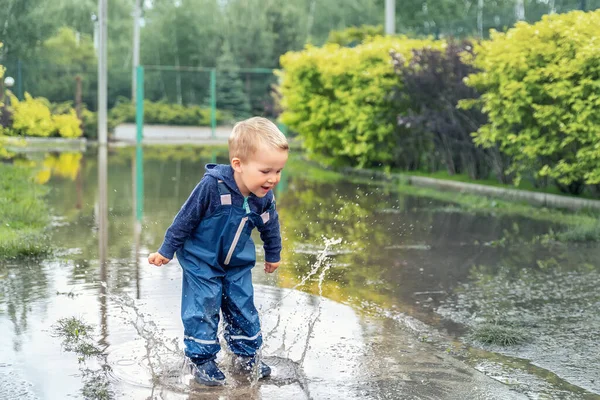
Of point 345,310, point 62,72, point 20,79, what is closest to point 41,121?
point 20,79

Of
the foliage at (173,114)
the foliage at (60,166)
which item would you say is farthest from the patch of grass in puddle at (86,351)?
the foliage at (173,114)

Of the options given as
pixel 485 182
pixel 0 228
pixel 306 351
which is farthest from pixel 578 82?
pixel 306 351

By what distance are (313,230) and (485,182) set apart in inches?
233

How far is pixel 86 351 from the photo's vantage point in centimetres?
552

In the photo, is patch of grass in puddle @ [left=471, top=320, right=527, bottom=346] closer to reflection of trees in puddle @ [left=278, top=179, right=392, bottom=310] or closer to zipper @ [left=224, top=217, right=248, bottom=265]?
reflection of trees in puddle @ [left=278, top=179, right=392, bottom=310]

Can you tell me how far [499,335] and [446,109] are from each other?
10845 millimetres

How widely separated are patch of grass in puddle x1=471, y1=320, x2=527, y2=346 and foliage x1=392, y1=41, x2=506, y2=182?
369 inches

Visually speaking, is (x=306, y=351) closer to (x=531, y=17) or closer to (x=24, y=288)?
(x=24, y=288)

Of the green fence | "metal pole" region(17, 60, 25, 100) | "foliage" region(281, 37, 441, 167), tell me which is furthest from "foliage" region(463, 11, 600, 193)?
the green fence

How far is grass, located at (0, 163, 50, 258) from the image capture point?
8.68 metres

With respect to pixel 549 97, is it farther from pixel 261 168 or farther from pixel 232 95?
pixel 232 95

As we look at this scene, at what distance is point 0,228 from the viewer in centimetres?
972

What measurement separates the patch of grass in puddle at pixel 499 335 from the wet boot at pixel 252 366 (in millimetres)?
1588

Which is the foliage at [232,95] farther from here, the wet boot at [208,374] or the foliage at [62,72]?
the wet boot at [208,374]
